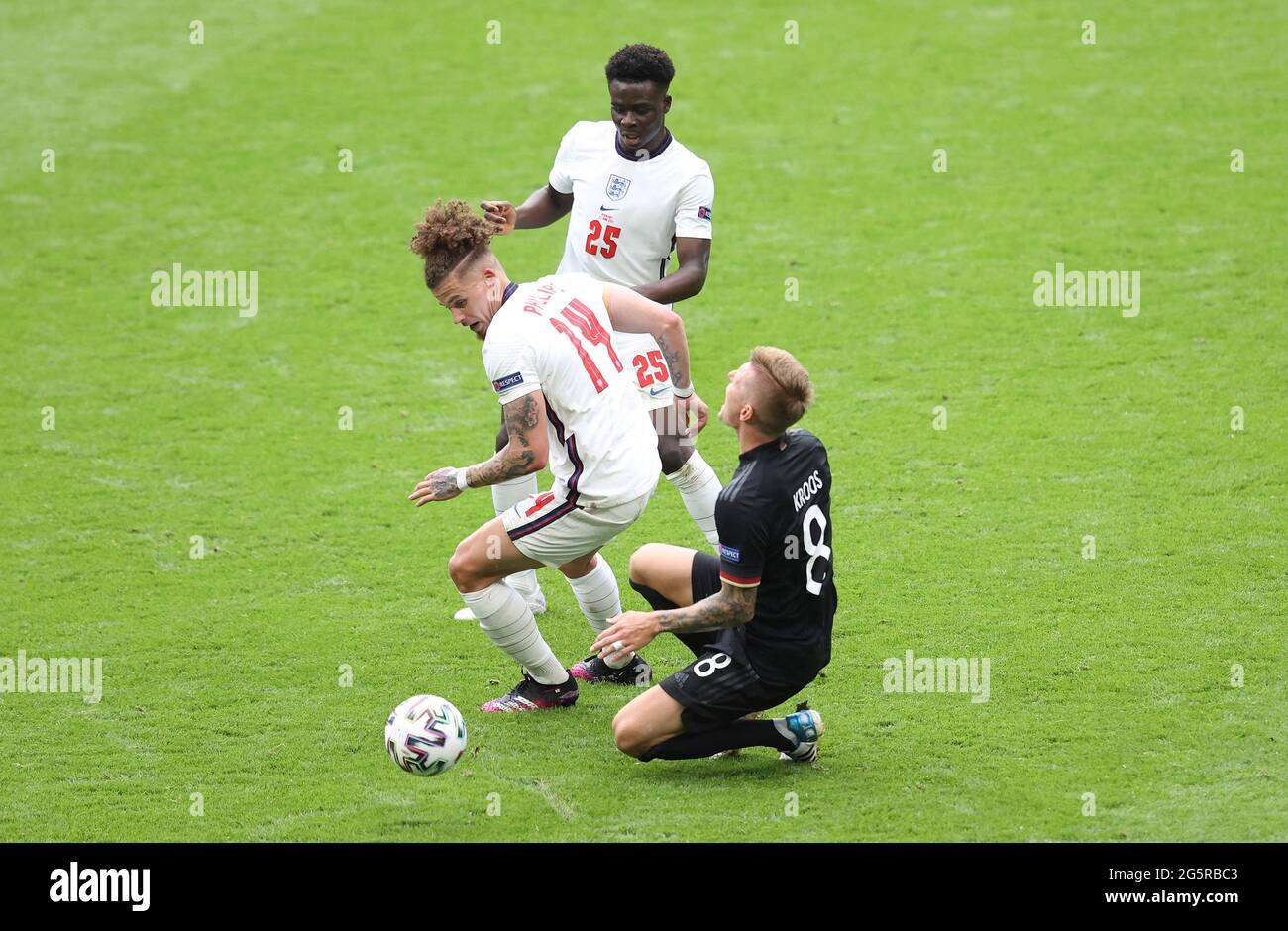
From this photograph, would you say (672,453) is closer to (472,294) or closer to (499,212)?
(499,212)

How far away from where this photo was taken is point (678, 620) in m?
5.41

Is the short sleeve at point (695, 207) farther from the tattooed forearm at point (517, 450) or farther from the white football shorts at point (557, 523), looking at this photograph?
the tattooed forearm at point (517, 450)

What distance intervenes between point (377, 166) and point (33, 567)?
693cm

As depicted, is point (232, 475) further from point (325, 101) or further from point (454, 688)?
point (325, 101)

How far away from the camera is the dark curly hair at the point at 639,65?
688 cm

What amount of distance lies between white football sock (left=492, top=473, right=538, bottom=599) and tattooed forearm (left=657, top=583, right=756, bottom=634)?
192 cm

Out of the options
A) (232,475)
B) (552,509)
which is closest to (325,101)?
(232,475)

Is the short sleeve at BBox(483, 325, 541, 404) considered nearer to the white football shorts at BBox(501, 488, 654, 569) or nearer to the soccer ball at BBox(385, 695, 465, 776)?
the white football shorts at BBox(501, 488, 654, 569)

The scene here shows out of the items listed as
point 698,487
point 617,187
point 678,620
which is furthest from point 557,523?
point 617,187

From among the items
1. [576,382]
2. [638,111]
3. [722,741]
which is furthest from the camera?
[638,111]

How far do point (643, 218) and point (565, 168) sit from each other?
1.91 feet

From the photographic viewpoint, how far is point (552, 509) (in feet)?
19.6

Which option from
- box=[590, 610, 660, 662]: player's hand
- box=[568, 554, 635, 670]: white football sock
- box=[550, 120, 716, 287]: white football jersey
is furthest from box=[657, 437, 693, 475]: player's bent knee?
box=[590, 610, 660, 662]: player's hand

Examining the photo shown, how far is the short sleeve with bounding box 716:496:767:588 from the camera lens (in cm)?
536
